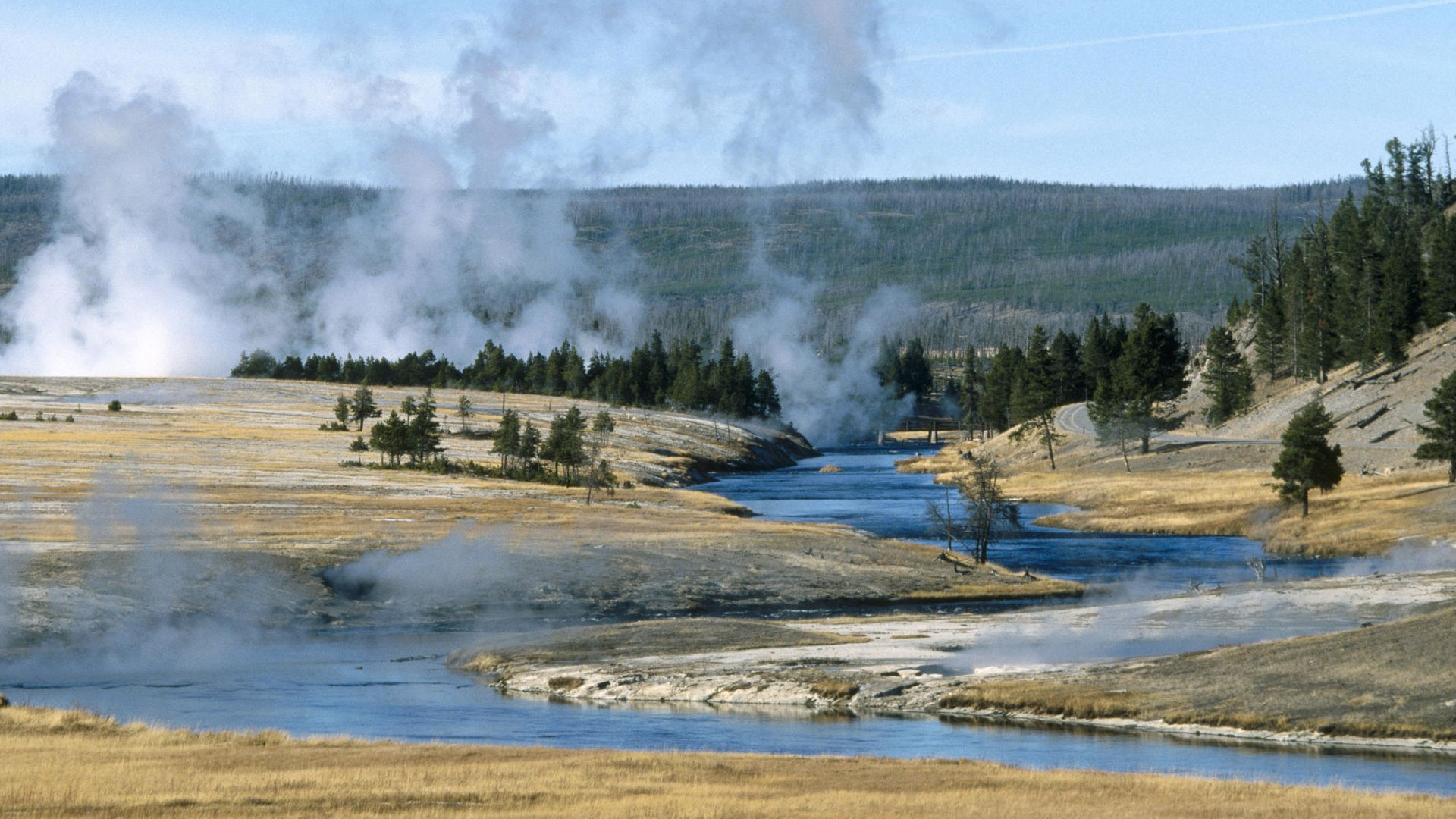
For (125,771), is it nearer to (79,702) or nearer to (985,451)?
(79,702)

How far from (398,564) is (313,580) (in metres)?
5.17

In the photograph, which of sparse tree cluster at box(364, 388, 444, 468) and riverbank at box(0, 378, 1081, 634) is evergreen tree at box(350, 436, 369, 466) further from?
riverbank at box(0, 378, 1081, 634)

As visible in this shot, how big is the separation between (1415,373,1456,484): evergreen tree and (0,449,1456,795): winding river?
217ft

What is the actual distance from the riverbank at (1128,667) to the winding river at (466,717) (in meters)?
1.53

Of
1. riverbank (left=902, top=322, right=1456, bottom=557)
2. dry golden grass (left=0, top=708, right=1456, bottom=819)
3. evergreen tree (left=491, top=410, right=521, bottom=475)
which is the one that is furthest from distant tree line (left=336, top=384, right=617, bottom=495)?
dry golden grass (left=0, top=708, right=1456, bottom=819)

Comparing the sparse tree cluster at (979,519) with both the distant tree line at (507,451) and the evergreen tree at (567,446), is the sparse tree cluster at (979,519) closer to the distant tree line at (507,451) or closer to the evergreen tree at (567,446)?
the distant tree line at (507,451)

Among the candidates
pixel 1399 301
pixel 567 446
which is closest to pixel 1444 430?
pixel 1399 301

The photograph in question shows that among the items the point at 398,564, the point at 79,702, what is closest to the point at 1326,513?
the point at 398,564

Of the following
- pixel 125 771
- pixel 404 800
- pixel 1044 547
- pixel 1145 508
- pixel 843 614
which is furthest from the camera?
pixel 1145 508

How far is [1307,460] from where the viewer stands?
4173 inches

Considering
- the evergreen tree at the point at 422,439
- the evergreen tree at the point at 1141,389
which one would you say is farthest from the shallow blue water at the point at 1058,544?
the evergreen tree at the point at 422,439

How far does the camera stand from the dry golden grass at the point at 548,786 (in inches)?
1272

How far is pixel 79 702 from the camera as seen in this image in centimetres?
5494

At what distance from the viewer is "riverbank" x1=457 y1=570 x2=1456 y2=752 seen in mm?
48062
